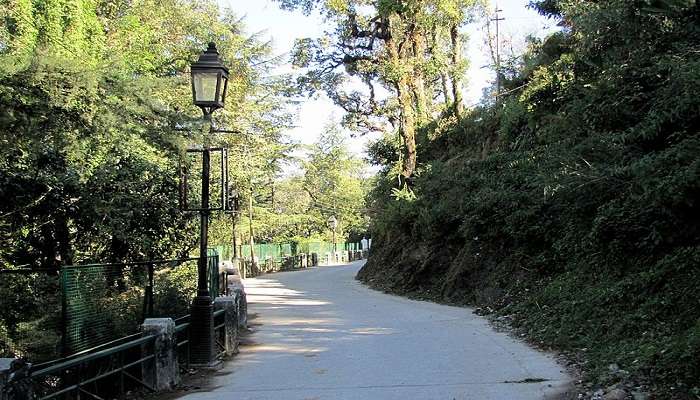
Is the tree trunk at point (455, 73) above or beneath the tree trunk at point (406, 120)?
above

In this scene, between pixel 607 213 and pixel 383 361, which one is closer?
pixel 383 361

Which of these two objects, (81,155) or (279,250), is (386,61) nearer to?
(81,155)

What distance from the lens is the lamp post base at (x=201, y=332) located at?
30.7ft

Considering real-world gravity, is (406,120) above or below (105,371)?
above

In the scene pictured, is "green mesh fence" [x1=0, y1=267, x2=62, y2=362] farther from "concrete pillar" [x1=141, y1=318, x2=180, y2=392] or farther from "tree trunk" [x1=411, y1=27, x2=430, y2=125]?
"tree trunk" [x1=411, y1=27, x2=430, y2=125]

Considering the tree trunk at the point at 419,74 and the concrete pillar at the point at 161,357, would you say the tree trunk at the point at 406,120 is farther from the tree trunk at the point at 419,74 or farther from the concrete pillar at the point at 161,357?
the concrete pillar at the point at 161,357

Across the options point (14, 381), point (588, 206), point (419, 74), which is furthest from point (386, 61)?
point (14, 381)

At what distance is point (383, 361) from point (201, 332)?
2.87m

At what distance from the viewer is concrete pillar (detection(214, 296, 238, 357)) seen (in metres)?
10.8

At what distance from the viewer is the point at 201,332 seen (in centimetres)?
940

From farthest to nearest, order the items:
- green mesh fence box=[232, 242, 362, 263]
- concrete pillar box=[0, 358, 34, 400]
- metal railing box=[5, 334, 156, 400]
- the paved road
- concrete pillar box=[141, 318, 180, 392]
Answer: green mesh fence box=[232, 242, 362, 263]
concrete pillar box=[141, 318, 180, 392]
the paved road
metal railing box=[5, 334, 156, 400]
concrete pillar box=[0, 358, 34, 400]

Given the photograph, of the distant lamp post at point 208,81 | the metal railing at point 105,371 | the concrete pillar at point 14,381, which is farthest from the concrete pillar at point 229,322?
the concrete pillar at point 14,381

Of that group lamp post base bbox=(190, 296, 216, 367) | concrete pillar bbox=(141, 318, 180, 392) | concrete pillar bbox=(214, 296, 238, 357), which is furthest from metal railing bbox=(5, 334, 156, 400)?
concrete pillar bbox=(214, 296, 238, 357)

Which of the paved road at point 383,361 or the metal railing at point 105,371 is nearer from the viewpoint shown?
the metal railing at point 105,371
